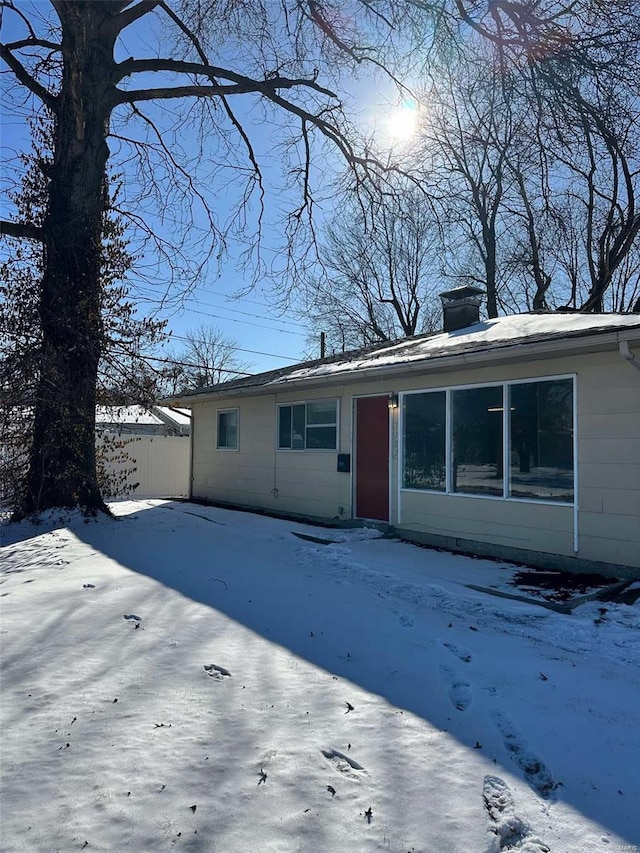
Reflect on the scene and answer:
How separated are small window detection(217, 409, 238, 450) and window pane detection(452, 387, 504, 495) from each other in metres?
6.12

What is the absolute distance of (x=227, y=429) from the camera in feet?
42.7

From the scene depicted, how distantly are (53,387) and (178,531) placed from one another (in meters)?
2.75

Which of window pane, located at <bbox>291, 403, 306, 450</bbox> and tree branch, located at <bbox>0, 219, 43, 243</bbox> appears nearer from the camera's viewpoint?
tree branch, located at <bbox>0, 219, 43, 243</bbox>

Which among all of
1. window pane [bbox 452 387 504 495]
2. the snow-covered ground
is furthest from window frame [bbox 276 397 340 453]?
the snow-covered ground

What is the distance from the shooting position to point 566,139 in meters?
5.75

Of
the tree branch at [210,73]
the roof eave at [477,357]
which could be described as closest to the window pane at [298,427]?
the roof eave at [477,357]

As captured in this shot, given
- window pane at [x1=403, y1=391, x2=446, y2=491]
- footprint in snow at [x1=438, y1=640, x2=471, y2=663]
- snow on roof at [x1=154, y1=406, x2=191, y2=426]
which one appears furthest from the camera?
snow on roof at [x1=154, y1=406, x2=191, y2=426]

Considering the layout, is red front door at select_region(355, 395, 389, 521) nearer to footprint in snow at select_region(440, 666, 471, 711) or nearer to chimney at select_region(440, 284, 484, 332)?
chimney at select_region(440, 284, 484, 332)

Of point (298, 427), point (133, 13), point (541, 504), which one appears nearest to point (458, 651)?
point (541, 504)

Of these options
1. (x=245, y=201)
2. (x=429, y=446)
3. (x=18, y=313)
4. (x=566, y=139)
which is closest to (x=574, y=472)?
(x=429, y=446)

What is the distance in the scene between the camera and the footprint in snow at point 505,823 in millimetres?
2055

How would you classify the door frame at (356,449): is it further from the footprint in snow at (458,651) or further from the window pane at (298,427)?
the footprint in snow at (458,651)

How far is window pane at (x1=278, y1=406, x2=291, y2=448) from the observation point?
10.9m

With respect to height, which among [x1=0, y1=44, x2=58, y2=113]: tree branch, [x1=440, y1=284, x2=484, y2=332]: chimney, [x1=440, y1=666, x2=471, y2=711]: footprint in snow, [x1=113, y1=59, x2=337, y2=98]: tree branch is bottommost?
[x1=440, y1=666, x2=471, y2=711]: footprint in snow
